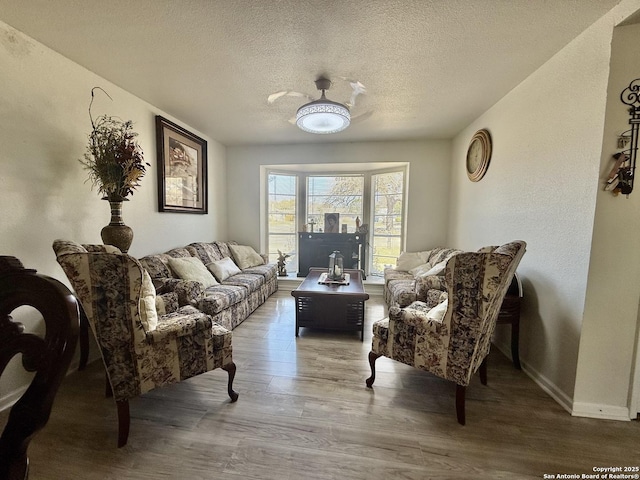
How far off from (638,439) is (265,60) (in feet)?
11.1

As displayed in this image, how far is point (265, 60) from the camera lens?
2.04m

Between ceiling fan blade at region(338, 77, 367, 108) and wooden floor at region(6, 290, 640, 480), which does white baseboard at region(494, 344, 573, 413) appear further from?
ceiling fan blade at region(338, 77, 367, 108)

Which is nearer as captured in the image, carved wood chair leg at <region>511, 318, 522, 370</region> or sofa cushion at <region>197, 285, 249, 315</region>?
carved wood chair leg at <region>511, 318, 522, 370</region>

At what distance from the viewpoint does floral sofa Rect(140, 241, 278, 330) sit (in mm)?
2508

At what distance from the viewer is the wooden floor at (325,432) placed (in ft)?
4.34

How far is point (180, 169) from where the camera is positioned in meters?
3.41

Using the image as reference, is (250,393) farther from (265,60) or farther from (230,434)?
(265,60)

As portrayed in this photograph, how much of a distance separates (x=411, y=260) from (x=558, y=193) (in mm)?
2227

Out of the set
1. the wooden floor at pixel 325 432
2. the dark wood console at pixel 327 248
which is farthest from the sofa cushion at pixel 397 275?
the wooden floor at pixel 325 432

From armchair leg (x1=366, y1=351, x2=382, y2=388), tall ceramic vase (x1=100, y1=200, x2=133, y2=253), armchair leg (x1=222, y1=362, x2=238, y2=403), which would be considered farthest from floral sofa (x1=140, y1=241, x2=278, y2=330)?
armchair leg (x1=366, y1=351, x2=382, y2=388)

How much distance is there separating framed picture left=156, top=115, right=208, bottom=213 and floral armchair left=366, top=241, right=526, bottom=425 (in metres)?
2.90

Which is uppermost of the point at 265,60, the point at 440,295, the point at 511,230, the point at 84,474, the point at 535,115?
the point at 265,60

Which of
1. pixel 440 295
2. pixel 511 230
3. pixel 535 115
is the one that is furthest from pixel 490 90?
pixel 440 295

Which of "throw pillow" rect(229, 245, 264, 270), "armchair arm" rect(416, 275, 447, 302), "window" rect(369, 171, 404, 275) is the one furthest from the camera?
"window" rect(369, 171, 404, 275)
